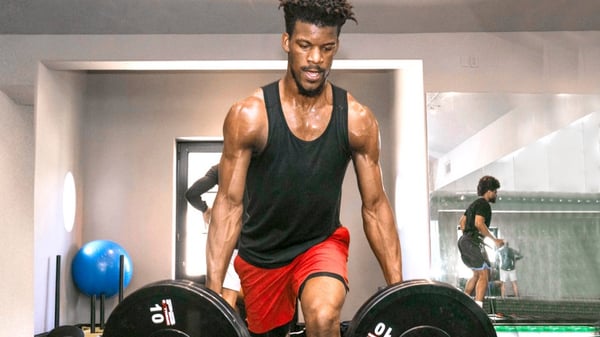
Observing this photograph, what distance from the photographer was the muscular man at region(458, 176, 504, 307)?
583cm

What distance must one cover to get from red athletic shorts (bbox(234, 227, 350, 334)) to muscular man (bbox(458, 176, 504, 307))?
3.67 meters

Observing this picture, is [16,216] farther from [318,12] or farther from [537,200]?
[318,12]

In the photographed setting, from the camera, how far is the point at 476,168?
19.3 feet

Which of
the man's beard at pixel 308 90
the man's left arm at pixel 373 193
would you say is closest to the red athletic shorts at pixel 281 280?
the man's left arm at pixel 373 193

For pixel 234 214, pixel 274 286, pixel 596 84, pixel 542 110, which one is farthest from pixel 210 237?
pixel 596 84

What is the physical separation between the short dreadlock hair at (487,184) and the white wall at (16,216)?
3.67 meters

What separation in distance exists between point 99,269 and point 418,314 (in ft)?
15.9

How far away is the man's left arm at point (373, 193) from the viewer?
2211 mm

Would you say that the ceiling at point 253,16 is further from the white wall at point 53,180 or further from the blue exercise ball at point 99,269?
the blue exercise ball at point 99,269

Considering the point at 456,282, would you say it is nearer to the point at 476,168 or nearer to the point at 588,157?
the point at 476,168

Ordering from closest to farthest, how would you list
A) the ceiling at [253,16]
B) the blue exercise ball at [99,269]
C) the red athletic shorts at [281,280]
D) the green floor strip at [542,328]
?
the red athletic shorts at [281,280]
the ceiling at [253,16]
the green floor strip at [542,328]
the blue exercise ball at [99,269]

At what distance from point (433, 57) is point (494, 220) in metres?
1.35

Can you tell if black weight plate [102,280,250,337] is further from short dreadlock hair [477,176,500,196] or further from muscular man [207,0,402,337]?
short dreadlock hair [477,176,500,196]

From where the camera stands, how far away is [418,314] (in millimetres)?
1869
